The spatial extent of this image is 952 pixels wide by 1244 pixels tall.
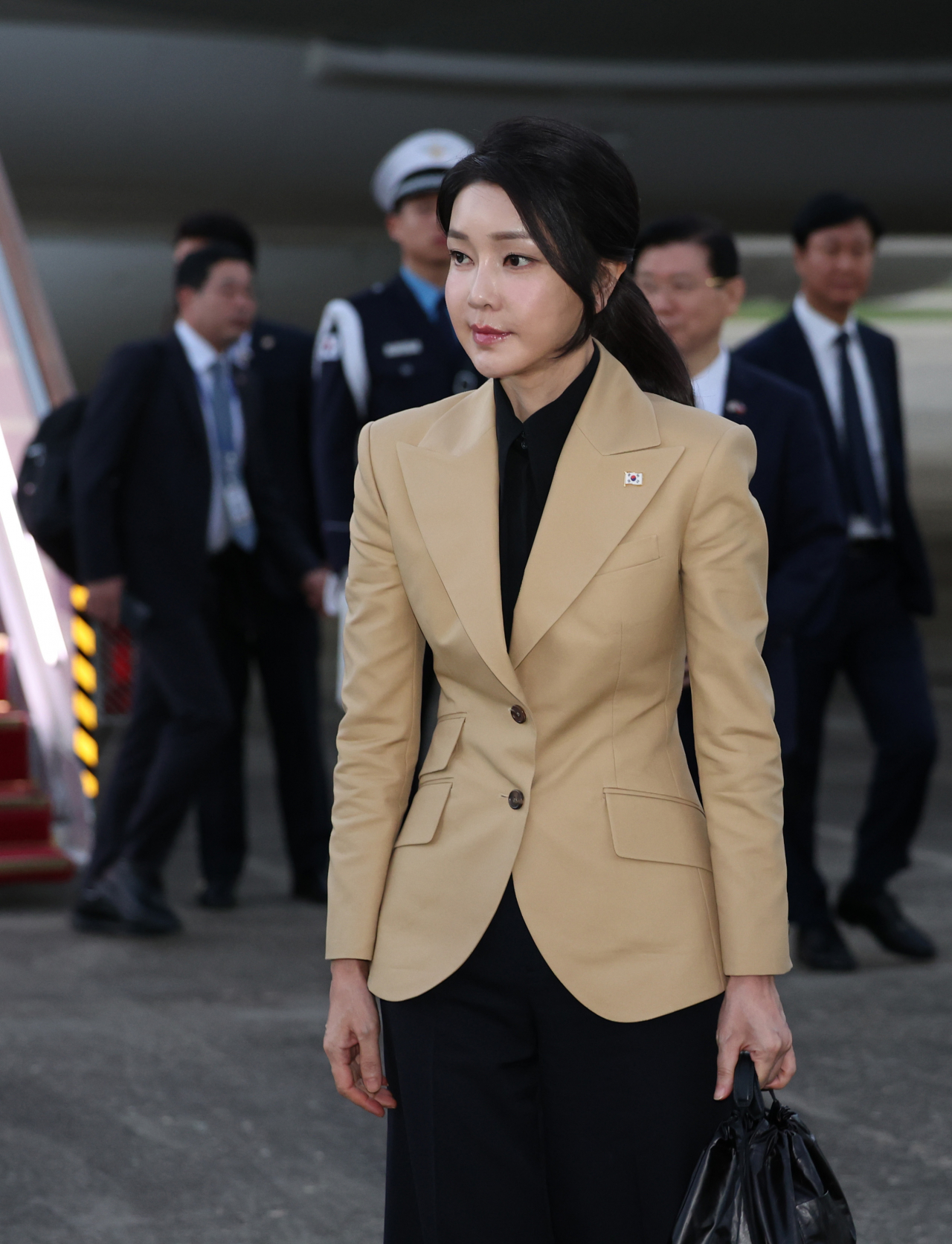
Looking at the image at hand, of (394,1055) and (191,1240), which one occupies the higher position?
(394,1055)

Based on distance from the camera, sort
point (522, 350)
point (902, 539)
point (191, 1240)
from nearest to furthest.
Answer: point (522, 350) → point (191, 1240) → point (902, 539)

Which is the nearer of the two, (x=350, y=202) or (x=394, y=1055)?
(x=394, y=1055)

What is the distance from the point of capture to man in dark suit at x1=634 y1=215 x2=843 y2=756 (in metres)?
3.67

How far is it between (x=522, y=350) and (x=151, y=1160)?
6.79 feet

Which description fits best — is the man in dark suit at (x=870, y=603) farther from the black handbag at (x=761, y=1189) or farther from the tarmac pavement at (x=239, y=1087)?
the black handbag at (x=761, y=1189)

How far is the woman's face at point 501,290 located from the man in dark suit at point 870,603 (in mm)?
3056

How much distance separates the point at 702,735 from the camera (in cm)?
169

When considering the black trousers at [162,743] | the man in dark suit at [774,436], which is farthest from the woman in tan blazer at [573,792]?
the black trousers at [162,743]

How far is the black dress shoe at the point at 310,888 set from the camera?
17.5ft

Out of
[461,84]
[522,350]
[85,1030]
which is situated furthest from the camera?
[461,84]

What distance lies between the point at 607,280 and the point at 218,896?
12.6ft

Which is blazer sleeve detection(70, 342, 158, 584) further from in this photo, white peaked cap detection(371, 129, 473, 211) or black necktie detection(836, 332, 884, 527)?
black necktie detection(836, 332, 884, 527)

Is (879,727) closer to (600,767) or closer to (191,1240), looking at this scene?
(191,1240)

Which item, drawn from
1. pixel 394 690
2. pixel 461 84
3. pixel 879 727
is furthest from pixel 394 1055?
pixel 461 84
